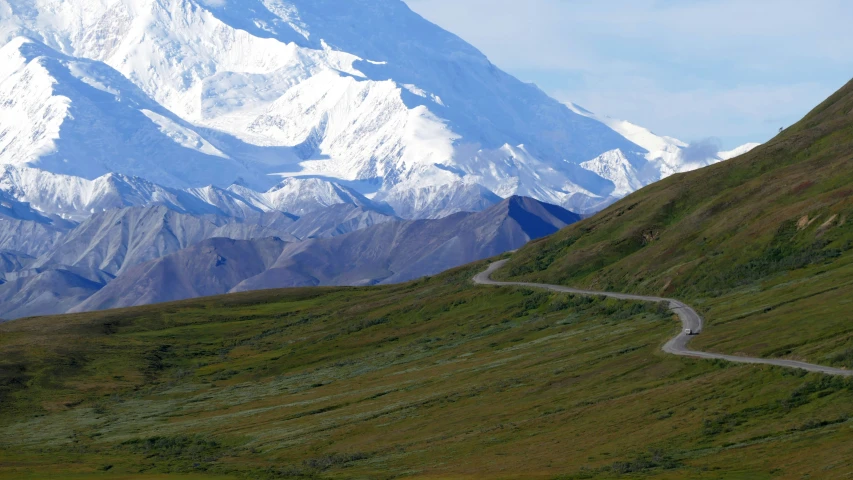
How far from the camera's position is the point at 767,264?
156625 mm

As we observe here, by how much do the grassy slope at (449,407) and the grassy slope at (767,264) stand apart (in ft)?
23.3

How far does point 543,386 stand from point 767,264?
5290 cm

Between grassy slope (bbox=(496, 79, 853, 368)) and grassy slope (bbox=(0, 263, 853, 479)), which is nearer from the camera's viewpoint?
grassy slope (bbox=(0, 263, 853, 479))

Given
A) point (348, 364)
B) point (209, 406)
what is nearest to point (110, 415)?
point (209, 406)

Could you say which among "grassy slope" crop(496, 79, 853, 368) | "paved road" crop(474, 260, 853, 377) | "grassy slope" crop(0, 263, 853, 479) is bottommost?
"grassy slope" crop(0, 263, 853, 479)

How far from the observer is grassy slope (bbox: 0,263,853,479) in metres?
86.3

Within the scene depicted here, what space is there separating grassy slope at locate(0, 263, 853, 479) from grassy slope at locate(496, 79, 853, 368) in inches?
280

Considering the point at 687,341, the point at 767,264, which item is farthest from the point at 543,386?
the point at 767,264

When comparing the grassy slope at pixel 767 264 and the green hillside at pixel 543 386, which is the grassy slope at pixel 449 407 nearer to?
the green hillside at pixel 543 386

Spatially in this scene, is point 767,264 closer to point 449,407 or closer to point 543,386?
point 543,386

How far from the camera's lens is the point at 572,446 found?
92.7 metres

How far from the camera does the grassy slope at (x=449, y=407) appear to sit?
8631 centimetres

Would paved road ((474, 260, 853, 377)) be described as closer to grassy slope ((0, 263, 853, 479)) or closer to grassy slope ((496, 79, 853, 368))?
grassy slope ((496, 79, 853, 368))

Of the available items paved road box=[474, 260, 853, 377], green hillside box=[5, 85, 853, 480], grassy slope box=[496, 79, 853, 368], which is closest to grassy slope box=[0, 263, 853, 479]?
green hillside box=[5, 85, 853, 480]
